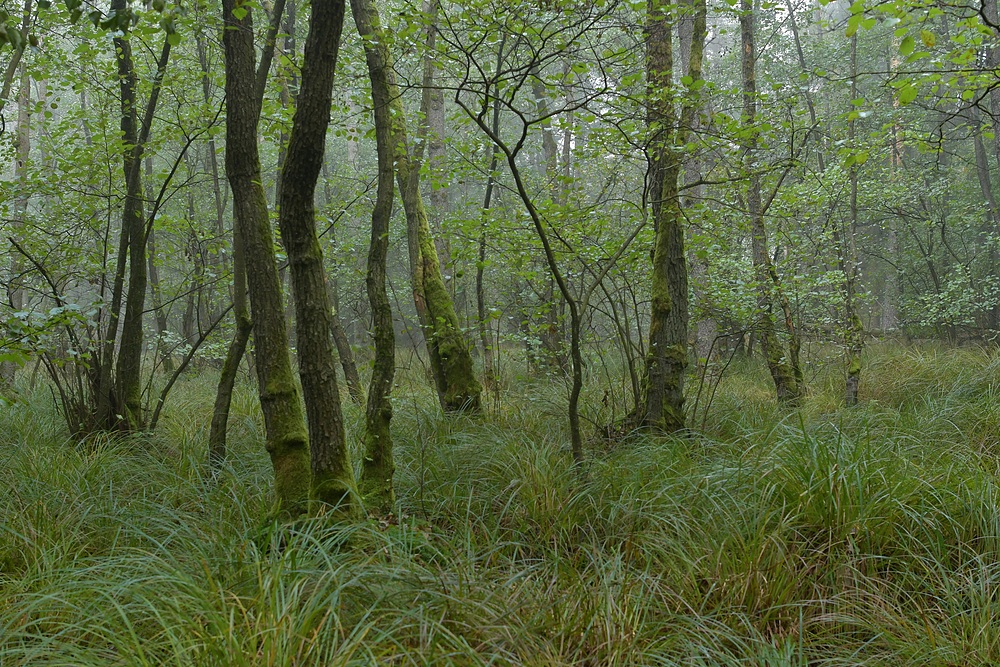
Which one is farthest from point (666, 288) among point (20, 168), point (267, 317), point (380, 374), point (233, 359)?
point (20, 168)

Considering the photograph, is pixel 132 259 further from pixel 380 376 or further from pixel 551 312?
pixel 551 312

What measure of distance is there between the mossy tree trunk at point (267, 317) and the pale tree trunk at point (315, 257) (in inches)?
9.3

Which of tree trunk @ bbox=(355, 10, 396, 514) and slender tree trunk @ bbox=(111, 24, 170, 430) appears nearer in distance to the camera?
tree trunk @ bbox=(355, 10, 396, 514)

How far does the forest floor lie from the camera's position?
245cm

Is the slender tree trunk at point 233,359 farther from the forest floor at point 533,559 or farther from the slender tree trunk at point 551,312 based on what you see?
the slender tree trunk at point 551,312

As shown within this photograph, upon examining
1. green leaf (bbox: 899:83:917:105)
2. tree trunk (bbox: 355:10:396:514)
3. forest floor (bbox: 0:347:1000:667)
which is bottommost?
forest floor (bbox: 0:347:1000:667)

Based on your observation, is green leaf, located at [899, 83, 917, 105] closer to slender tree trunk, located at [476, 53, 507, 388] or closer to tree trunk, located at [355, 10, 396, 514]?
slender tree trunk, located at [476, 53, 507, 388]

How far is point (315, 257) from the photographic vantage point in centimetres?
346

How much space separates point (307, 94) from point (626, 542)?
9.21 feet

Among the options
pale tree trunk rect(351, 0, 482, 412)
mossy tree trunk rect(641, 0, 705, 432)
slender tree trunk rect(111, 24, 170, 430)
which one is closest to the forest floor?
mossy tree trunk rect(641, 0, 705, 432)

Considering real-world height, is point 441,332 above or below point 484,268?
below

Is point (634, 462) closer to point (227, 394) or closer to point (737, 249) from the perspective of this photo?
point (227, 394)

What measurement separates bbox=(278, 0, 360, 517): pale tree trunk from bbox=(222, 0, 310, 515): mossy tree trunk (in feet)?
0.78

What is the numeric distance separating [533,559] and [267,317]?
196 cm
